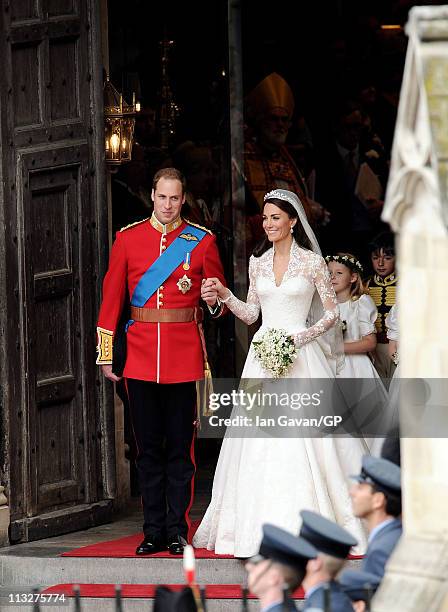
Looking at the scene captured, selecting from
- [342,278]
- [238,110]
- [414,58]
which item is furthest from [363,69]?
[414,58]

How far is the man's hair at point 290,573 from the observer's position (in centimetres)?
525

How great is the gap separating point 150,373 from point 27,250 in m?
1.02

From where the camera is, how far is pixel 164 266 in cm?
855

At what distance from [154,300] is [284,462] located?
3.50ft

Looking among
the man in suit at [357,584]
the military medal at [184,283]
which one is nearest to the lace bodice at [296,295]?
the military medal at [184,283]

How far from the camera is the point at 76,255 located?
928 cm

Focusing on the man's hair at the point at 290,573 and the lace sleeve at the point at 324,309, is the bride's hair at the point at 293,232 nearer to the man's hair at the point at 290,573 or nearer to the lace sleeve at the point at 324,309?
the lace sleeve at the point at 324,309

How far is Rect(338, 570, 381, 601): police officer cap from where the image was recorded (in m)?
5.57

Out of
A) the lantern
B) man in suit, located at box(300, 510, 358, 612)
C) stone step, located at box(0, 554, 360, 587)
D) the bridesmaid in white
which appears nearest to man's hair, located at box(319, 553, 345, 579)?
man in suit, located at box(300, 510, 358, 612)

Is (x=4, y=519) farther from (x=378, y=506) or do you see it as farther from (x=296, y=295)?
(x=378, y=506)

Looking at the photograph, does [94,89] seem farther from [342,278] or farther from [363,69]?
[363,69]

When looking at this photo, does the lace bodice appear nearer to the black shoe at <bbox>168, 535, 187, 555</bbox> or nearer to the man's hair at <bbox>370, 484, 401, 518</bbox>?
the black shoe at <bbox>168, 535, 187, 555</bbox>

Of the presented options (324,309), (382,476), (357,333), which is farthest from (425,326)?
(357,333)

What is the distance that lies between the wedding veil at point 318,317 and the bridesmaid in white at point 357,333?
49cm
